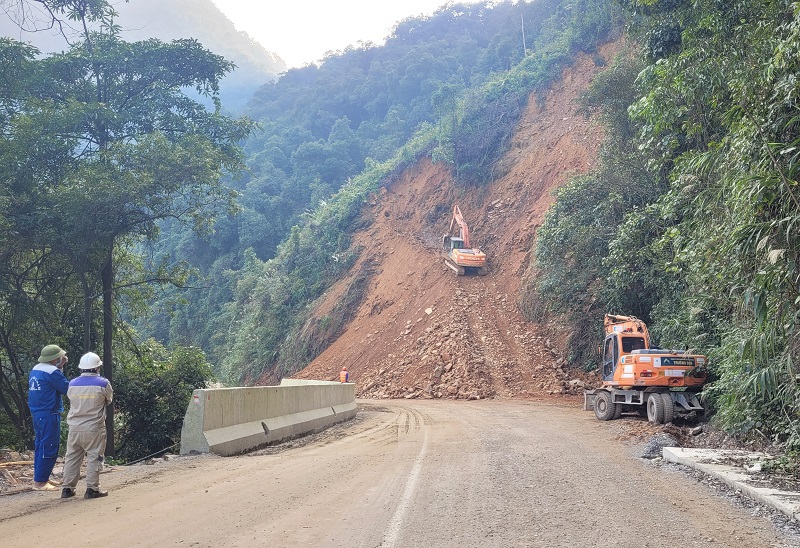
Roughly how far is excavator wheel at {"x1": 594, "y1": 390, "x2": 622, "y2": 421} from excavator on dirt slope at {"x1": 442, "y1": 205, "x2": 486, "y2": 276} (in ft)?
59.7

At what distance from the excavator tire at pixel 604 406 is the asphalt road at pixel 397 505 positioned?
5571mm

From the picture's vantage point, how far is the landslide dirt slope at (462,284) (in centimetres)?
2728

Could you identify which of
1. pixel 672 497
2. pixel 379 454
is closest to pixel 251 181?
pixel 379 454

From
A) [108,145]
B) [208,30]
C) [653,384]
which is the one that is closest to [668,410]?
[653,384]

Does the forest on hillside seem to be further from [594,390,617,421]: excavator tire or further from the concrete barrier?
the concrete barrier

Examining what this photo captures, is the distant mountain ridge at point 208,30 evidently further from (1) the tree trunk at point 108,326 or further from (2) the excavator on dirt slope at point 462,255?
(1) the tree trunk at point 108,326

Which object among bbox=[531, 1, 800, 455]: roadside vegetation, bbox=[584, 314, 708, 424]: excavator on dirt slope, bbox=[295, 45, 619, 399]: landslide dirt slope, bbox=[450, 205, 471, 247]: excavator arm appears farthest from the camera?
bbox=[450, 205, 471, 247]: excavator arm

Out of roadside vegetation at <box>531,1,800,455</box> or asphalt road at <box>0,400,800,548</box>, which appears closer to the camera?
asphalt road at <box>0,400,800,548</box>

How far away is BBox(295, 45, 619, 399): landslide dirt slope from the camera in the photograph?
2728 cm

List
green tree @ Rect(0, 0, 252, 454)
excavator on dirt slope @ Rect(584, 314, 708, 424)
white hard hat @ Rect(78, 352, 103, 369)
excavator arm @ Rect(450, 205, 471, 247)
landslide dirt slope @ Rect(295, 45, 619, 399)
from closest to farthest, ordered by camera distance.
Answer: white hard hat @ Rect(78, 352, 103, 369) < excavator on dirt slope @ Rect(584, 314, 708, 424) < green tree @ Rect(0, 0, 252, 454) < landslide dirt slope @ Rect(295, 45, 619, 399) < excavator arm @ Rect(450, 205, 471, 247)

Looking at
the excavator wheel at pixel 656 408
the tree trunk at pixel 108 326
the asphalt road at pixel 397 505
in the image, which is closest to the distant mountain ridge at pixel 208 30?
the tree trunk at pixel 108 326

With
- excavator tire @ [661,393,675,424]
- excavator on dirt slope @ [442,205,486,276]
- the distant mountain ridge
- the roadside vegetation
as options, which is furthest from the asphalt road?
the distant mountain ridge

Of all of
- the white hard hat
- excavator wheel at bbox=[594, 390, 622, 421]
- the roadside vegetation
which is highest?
the roadside vegetation

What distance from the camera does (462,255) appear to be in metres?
34.8
